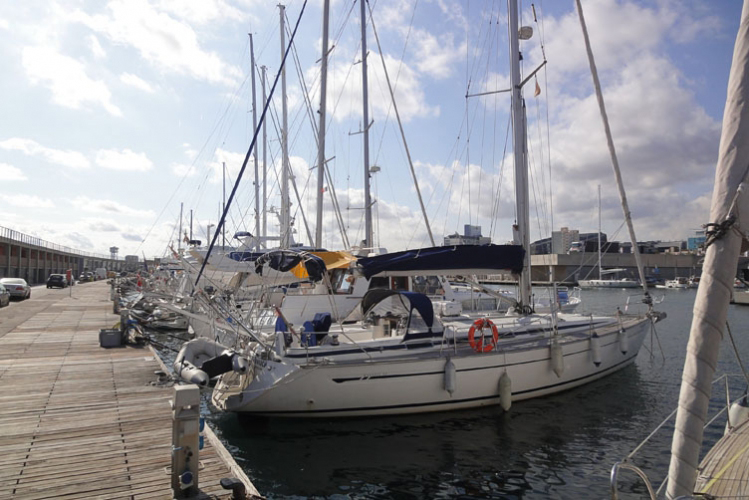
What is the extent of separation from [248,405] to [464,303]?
37.5 feet

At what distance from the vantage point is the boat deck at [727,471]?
15.6ft

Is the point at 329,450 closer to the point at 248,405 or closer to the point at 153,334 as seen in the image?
the point at 248,405

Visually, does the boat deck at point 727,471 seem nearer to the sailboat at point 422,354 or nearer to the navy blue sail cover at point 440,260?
the sailboat at point 422,354

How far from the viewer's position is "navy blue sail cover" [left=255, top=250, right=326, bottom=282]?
38.8ft

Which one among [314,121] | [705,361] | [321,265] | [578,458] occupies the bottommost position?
[578,458]

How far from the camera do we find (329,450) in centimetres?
900

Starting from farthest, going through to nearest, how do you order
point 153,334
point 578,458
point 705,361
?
point 153,334
point 578,458
point 705,361

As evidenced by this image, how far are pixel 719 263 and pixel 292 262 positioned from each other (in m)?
10.4

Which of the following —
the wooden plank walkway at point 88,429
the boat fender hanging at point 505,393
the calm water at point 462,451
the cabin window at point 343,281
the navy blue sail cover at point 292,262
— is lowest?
the calm water at point 462,451

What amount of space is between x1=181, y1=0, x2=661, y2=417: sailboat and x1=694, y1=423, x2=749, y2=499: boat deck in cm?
523

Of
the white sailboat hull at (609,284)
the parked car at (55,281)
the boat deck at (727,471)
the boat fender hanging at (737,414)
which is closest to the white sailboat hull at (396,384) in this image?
the boat fender hanging at (737,414)

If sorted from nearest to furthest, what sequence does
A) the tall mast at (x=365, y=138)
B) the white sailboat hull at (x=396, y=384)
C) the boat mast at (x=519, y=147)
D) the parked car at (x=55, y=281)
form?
the white sailboat hull at (x=396, y=384)
the boat mast at (x=519, y=147)
the tall mast at (x=365, y=138)
the parked car at (x=55, y=281)

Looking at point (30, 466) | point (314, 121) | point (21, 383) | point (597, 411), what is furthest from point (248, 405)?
point (314, 121)

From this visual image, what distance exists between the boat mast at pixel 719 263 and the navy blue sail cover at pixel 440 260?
8900mm
